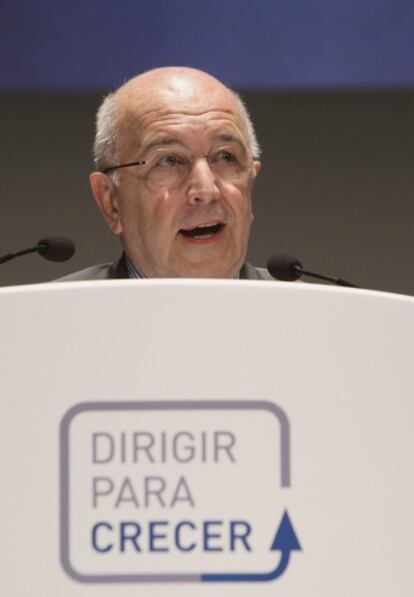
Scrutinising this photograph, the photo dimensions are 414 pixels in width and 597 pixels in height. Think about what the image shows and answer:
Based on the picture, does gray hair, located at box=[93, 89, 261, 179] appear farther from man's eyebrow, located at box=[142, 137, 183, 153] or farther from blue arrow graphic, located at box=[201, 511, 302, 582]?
blue arrow graphic, located at box=[201, 511, 302, 582]

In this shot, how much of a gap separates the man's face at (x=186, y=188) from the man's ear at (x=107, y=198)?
0.04 meters

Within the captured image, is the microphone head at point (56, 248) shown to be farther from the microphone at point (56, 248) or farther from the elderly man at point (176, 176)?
the elderly man at point (176, 176)

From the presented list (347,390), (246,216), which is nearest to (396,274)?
(246,216)

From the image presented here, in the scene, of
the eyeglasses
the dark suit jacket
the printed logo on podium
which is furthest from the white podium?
the dark suit jacket

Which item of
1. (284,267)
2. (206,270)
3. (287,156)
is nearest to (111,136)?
(206,270)

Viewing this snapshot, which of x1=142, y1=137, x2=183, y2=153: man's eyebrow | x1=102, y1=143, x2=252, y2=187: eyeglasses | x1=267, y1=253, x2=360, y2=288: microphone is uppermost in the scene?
x1=142, y1=137, x2=183, y2=153: man's eyebrow

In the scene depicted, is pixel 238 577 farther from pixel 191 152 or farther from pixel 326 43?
pixel 326 43

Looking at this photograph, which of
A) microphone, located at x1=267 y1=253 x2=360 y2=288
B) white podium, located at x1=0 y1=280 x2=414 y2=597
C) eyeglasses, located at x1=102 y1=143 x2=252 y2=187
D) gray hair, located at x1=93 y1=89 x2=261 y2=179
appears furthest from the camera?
gray hair, located at x1=93 y1=89 x2=261 y2=179

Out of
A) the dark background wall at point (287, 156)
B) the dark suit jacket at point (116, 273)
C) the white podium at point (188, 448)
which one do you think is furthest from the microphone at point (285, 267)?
the white podium at point (188, 448)

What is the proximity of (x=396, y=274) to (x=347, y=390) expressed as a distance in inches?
78.3

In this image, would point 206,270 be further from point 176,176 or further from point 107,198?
point 107,198

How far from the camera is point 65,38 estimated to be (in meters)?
2.45

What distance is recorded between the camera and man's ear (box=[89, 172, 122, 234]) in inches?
81.6

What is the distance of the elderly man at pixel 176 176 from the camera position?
74.2 inches
